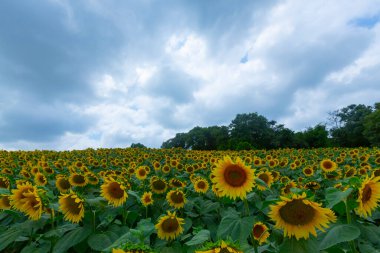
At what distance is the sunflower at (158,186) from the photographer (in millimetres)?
5316

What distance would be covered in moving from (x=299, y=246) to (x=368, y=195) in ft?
2.74

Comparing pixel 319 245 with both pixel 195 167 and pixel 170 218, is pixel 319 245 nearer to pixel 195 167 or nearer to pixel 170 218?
pixel 170 218

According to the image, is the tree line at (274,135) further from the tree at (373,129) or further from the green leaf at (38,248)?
the green leaf at (38,248)

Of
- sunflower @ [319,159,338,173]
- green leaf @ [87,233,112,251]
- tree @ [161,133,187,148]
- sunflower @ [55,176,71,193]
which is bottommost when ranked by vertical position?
green leaf @ [87,233,112,251]

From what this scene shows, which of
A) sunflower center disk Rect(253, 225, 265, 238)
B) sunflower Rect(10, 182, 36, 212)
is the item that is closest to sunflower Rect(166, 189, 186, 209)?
sunflower center disk Rect(253, 225, 265, 238)

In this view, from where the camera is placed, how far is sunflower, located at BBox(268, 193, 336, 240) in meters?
2.23

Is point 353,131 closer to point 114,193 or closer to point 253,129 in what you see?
point 253,129

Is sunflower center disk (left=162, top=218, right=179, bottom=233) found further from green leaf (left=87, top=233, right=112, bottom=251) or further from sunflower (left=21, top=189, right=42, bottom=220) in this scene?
sunflower (left=21, top=189, right=42, bottom=220)

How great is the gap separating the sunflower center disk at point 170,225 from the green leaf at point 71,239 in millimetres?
805

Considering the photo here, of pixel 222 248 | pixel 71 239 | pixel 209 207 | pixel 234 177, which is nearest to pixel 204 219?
pixel 209 207

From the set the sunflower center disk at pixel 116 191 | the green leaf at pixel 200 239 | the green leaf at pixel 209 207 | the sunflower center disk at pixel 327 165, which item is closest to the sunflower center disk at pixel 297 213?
the green leaf at pixel 200 239

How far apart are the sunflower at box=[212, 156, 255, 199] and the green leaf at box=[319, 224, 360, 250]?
0.93 m

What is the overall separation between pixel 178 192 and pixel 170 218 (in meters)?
1.11

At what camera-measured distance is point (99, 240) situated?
3.12 m
